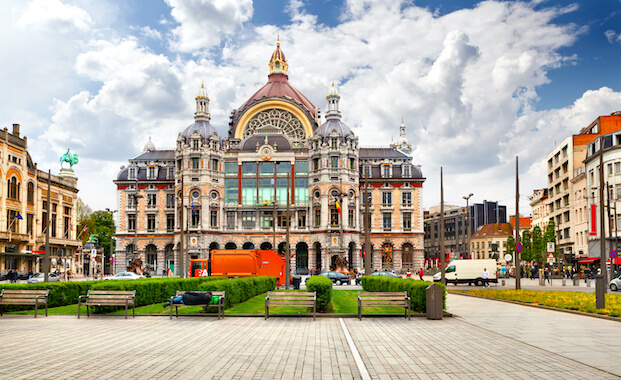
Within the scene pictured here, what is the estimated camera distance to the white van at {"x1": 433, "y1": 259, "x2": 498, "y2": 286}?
5269 cm

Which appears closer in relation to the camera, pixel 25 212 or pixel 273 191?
pixel 25 212

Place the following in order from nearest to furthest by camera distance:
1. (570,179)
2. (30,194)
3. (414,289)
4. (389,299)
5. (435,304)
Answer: (435,304) < (389,299) < (414,289) < (30,194) < (570,179)

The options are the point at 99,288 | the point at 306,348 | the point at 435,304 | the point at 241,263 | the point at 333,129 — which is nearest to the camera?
the point at 306,348

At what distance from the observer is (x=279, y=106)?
97.6 m

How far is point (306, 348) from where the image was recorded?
1376 cm

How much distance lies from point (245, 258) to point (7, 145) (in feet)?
112

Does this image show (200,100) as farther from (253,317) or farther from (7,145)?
(253,317)

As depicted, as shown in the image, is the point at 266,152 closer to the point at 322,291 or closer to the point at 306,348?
the point at 322,291

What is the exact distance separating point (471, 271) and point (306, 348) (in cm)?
4232

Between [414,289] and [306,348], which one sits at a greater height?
[414,289]

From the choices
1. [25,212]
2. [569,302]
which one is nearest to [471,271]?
[569,302]

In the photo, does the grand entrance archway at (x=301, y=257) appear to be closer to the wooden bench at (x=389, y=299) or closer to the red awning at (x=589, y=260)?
the red awning at (x=589, y=260)

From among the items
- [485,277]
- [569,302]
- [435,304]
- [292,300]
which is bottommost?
[485,277]

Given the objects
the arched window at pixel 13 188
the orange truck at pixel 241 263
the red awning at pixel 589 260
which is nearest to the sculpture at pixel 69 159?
the arched window at pixel 13 188
